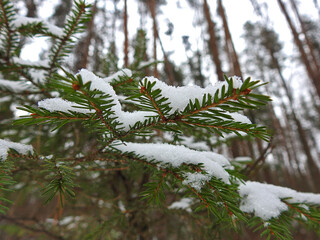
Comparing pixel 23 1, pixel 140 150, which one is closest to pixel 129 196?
pixel 140 150

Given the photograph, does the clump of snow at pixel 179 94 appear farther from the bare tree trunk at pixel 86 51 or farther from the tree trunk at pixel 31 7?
the tree trunk at pixel 31 7

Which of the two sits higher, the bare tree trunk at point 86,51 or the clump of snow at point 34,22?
the bare tree trunk at point 86,51

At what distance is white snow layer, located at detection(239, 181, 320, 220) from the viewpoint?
0.80m

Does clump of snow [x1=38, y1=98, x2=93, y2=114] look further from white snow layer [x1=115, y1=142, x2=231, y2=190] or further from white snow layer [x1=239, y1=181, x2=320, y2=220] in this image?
white snow layer [x1=239, y1=181, x2=320, y2=220]

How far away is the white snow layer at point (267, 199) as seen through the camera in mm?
801

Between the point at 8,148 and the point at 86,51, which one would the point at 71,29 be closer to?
the point at 8,148

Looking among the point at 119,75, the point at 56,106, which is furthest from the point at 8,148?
the point at 119,75

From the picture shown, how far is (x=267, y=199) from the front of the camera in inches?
35.0

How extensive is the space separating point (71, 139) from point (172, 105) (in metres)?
1.70

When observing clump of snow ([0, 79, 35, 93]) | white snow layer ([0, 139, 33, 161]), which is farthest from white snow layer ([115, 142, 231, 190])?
clump of snow ([0, 79, 35, 93])

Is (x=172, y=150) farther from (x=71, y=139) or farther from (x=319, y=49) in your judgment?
(x=319, y=49)

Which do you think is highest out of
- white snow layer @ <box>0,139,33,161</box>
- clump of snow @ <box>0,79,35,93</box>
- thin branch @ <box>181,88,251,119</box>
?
clump of snow @ <box>0,79,35,93</box>

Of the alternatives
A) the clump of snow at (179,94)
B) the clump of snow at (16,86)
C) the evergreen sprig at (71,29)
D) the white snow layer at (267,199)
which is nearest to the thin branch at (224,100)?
the clump of snow at (179,94)

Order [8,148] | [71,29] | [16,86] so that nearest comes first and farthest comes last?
[8,148] → [71,29] → [16,86]
